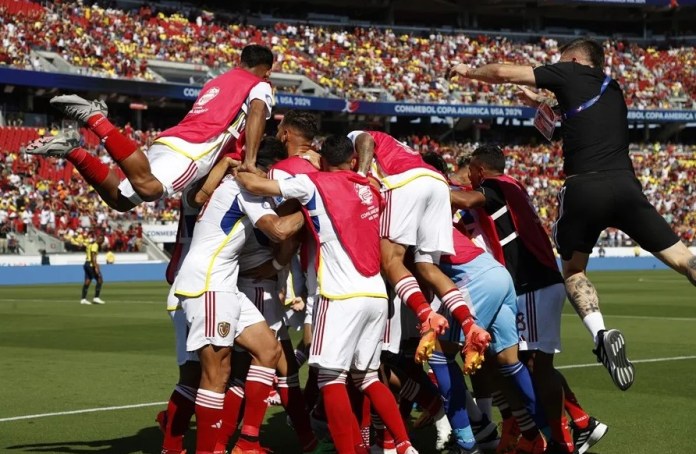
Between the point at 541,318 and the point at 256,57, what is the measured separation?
10.2 feet

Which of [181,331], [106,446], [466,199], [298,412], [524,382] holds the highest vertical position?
[466,199]

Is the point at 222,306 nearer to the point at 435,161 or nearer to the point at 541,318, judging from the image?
the point at 435,161

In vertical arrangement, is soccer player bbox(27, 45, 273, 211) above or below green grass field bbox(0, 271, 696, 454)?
above

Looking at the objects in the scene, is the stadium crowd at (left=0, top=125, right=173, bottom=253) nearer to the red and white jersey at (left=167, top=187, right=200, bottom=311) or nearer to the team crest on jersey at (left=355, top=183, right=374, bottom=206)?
the red and white jersey at (left=167, top=187, right=200, bottom=311)

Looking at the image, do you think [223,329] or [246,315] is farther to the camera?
[246,315]

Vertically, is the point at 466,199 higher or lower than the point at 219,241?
higher

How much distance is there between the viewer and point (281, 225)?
23.7 ft

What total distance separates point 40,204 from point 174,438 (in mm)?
36480

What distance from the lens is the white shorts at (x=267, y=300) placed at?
8.19m

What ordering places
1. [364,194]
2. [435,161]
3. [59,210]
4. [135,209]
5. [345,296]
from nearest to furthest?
[345,296] → [364,194] → [435,161] → [59,210] → [135,209]

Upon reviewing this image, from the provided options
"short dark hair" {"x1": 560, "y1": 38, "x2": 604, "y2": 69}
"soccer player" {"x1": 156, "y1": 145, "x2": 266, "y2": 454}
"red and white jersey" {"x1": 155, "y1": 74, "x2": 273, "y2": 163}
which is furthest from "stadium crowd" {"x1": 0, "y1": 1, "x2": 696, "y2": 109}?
"short dark hair" {"x1": 560, "y1": 38, "x2": 604, "y2": 69}

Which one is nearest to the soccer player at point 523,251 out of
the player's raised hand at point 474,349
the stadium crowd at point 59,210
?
the player's raised hand at point 474,349

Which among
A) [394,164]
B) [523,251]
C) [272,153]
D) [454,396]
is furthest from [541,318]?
→ [272,153]

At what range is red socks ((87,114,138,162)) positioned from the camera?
7.61 meters
